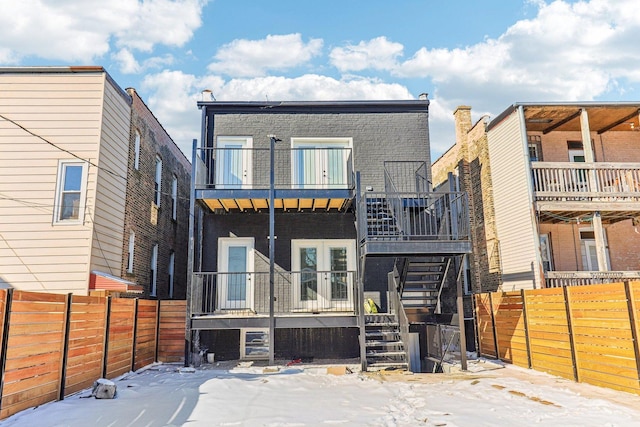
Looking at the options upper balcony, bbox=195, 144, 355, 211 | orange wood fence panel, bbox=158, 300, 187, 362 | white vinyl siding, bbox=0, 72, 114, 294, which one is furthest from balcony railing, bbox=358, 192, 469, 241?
white vinyl siding, bbox=0, 72, 114, 294

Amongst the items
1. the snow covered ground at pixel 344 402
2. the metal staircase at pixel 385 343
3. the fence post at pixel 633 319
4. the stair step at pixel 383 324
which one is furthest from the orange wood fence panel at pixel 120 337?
the fence post at pixel 633 319

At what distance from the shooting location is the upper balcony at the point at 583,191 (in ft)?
39.1

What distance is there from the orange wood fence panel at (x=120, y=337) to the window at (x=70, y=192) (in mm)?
2399

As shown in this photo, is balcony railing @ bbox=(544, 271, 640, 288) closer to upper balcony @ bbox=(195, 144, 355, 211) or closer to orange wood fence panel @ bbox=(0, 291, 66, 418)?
upper balcony @ bbox=(195, 144, 355, 211)

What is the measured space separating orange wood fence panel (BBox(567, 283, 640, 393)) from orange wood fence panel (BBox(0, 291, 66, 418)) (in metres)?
8.72

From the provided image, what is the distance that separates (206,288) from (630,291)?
927 cm

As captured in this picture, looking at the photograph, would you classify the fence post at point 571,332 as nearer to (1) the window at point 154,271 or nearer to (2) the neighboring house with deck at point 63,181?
(2) the neighboring house with deck at point 63,181

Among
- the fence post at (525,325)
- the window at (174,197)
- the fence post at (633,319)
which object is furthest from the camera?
the window at (174,197)

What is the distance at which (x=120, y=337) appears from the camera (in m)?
8.01

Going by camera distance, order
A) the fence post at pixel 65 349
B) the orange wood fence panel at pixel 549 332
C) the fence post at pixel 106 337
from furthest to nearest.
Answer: the orange wood fence panel at pixel 549 332, the fence post at pixel 106 337, the fence post at pixel 65 349

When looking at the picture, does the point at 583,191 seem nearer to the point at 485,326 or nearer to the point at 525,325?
the point at 485,326

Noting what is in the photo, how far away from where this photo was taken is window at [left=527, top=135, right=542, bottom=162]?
47.4ft

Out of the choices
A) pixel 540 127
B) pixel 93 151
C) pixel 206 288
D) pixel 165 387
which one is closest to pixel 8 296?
pixel 165 387

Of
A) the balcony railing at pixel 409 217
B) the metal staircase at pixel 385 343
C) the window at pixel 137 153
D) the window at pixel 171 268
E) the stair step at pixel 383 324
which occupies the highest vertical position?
the window at pixel 137 153
